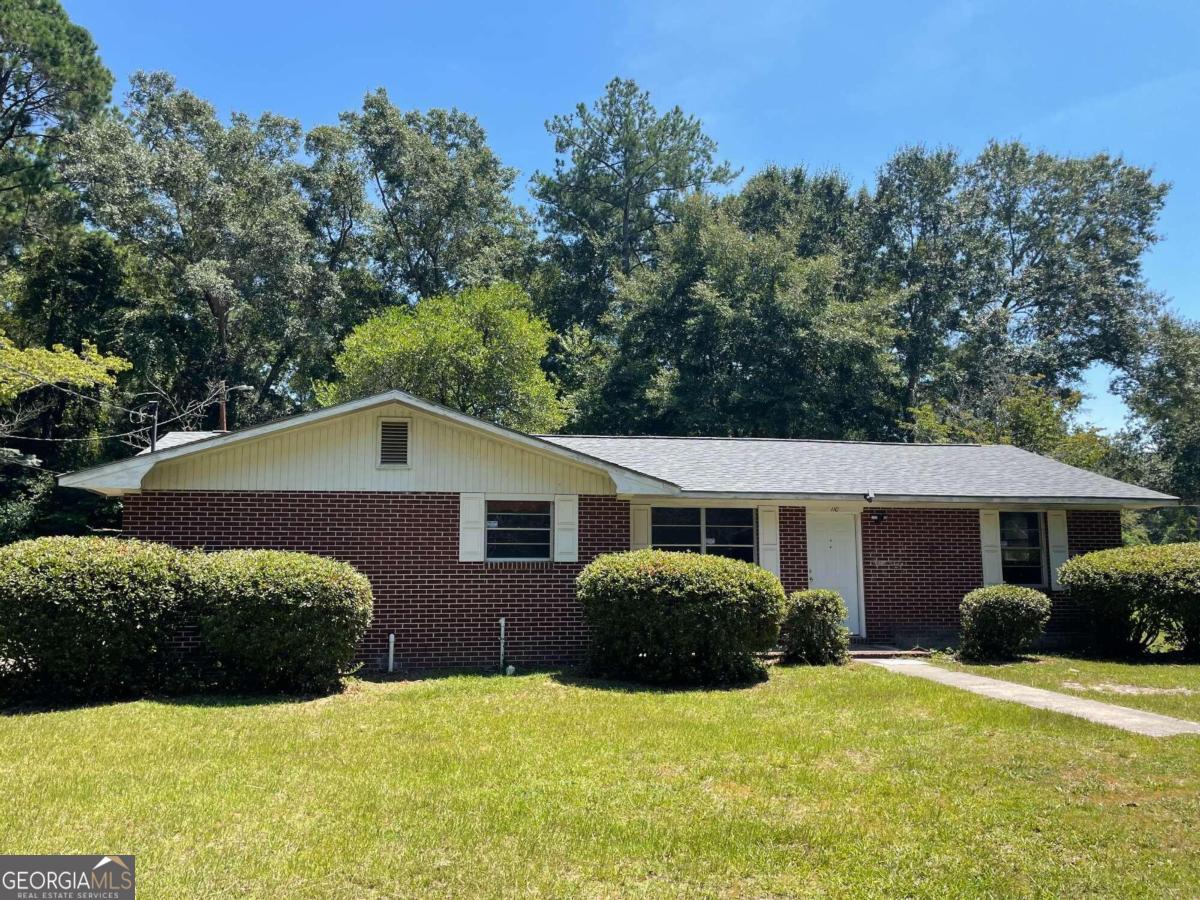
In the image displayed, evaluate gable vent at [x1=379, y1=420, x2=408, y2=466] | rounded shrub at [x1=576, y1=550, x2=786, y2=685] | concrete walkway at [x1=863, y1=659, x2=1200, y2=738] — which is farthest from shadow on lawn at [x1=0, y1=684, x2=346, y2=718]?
concrete walkway at [x1=863, y1=659, x2=1200, y2=738]

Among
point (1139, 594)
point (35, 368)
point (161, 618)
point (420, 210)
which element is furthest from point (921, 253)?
point (161, 618)

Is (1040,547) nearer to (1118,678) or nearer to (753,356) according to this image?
(1118,678)

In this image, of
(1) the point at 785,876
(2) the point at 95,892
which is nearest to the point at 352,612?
(2) the point at 95,892

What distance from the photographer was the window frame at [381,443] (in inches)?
447

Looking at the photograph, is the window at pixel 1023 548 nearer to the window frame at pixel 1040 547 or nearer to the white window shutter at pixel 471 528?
the window frame at pixel 1040 547

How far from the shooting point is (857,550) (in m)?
13.5

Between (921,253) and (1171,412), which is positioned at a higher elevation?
(921,253)

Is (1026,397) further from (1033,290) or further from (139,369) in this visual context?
(139,369)

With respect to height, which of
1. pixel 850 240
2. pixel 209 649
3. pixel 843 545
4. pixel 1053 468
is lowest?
pixel 209 649

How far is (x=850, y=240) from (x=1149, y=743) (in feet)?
99.7

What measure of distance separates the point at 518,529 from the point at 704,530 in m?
3.20

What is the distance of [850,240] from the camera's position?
34.4 m

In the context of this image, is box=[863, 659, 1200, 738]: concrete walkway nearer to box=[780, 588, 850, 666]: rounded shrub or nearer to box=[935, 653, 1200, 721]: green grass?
box=[935, 653, 1200, 721]: green grass

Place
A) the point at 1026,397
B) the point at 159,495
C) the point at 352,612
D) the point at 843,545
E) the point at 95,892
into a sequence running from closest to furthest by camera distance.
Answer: the point at 95,892, the point at 352,612, the point at 159,495, the point at 843,545, the point at 1026,397
